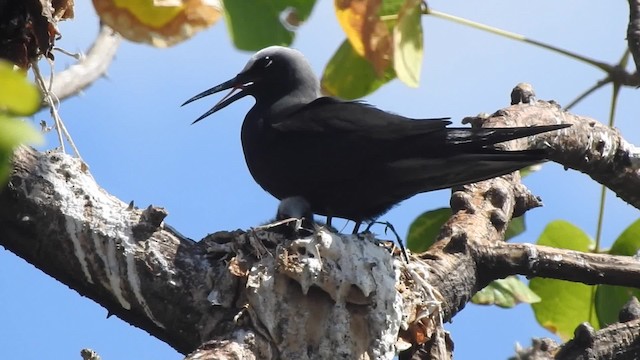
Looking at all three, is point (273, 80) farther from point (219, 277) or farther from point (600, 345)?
point (600, 345)

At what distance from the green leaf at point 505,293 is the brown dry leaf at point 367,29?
1.72 m

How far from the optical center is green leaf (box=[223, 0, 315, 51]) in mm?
2303

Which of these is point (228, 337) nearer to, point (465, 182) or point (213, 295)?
point (213, 295)

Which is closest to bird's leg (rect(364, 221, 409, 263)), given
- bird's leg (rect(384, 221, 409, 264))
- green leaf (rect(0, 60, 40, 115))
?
bird's leg (rect(384, 221, 409, 264))

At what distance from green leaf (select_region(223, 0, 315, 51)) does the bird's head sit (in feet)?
6.69

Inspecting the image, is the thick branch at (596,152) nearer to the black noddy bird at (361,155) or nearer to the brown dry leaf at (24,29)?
the black noddy bird at (361,155)

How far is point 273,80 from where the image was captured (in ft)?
15.8

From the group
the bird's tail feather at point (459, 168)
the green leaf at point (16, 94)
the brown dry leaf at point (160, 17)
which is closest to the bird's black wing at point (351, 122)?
the bird's tail feather at point (459, 168)

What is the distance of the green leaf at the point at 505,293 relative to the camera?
3.82 meters

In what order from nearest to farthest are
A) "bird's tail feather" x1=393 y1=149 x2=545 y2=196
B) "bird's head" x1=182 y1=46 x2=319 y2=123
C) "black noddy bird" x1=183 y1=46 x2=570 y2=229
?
"bird's tail feather" x1=393 y1=149 x2=545 y2=196 → "black noddy bird" x1=183 y1=46 x2=570 y2=229 → "bird's head" x1=182 y1=46 x2=319 y2=123

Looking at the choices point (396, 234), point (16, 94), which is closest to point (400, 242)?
point (396, 234)

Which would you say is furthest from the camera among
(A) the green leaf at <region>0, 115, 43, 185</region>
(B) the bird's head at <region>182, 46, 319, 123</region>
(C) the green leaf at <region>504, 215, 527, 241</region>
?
(B) the bird's head at <region>182, 46, 319, 123</region>

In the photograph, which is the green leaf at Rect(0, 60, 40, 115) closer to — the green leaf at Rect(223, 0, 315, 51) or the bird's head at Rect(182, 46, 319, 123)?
the green leaf at Rect(223, 0, 315, 51)

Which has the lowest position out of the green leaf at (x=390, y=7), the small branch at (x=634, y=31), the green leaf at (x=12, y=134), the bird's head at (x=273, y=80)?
the green leaf at (x=12, y=134)
